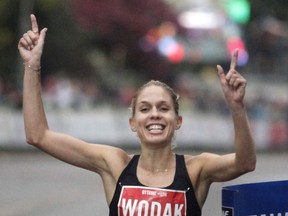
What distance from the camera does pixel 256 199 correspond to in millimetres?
5363

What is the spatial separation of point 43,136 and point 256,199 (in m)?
1.13

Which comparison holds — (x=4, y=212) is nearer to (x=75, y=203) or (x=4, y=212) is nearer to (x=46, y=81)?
(x=75, y=203)

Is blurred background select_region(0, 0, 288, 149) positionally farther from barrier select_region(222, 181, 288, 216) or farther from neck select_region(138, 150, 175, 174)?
barrier select_region(222, 181, 288, 216)

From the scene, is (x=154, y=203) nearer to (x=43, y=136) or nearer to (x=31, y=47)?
(x=43, y=136)

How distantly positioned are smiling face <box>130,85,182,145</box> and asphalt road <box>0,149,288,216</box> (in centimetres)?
770

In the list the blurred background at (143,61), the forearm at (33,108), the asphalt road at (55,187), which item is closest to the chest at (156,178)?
the forearm at (33,108)

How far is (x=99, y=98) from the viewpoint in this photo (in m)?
36.1

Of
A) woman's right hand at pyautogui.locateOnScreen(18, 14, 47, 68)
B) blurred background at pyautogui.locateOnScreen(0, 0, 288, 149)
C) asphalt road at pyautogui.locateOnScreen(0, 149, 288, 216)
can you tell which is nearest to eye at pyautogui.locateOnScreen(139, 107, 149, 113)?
woman's right hand at pyautogui.locateOnScreen(18, 14, 47, 68)

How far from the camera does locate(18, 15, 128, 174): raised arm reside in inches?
219

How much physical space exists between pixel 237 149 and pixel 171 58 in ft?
152

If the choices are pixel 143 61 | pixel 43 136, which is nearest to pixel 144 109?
pixel 43 136

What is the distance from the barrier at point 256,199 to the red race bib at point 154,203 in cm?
22

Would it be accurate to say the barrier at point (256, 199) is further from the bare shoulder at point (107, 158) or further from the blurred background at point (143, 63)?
the blurred background at point (143, 63)

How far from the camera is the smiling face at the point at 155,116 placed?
17.5 feet
